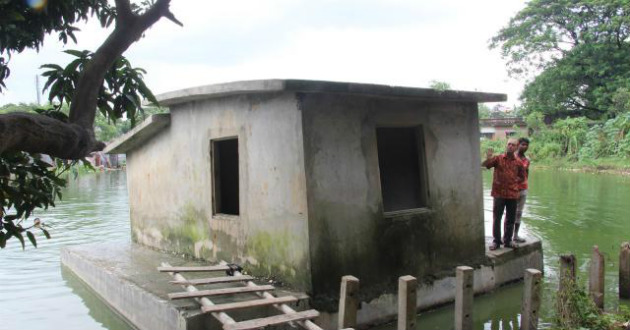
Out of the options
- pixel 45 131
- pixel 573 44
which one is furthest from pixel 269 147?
pixel 573 44

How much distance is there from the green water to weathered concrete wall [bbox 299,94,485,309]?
79 centimetres

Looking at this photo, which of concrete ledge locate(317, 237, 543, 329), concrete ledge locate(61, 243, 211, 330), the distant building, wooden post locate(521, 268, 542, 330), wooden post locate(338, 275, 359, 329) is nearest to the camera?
wooden post locate(338, 275, 359, 329)

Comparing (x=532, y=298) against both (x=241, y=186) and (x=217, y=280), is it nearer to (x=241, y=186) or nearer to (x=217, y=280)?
(x=217, y=280)

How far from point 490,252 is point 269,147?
428cm

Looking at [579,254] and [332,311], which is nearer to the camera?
[332,311]

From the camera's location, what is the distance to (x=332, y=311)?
650 centimetres

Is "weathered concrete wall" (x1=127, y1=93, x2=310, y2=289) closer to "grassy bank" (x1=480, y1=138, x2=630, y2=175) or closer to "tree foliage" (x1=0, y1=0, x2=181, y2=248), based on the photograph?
"tree foliage" (x1=0, y1=0, x2=181, y2=248)

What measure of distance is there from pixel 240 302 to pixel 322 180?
179 cm

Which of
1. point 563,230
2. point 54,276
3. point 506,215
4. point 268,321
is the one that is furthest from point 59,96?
point 563,230

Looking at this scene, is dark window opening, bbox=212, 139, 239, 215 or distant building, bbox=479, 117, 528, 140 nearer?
dark window opening, bbox=212, 139, 239, 215

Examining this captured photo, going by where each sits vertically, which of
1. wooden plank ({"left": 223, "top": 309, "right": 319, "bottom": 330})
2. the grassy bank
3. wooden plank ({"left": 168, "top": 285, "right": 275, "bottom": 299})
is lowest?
wooden plank ({"left": 223, "top": 309, "right": 319, "bottom": 330})

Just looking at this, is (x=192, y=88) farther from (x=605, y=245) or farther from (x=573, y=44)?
Answer: (x=573, y=44)

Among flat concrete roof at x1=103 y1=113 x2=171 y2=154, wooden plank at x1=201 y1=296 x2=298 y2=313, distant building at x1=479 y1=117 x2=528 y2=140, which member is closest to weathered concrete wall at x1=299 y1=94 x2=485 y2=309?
wooden plank at x1=201 y1=296 x2=298 y2=313

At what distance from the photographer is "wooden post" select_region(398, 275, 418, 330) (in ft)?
17.0
